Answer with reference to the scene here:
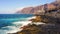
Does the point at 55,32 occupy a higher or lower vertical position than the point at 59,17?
lower

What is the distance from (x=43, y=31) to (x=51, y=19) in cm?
280

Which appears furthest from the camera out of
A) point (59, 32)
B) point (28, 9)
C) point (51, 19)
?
point (28, 9)

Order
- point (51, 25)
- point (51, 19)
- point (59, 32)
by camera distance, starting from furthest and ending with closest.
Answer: point (51, 19) → point (51, 25) → point (59, 32)

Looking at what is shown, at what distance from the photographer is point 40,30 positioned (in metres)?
16.8

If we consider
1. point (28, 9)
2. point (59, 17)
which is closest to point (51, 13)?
point (59, 17)

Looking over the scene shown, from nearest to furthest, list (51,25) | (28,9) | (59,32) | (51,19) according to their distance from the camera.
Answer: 1. (59,32)
2. (51,25)
3. (51,19)
4. (28,9)

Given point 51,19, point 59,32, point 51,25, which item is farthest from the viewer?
point 51,19

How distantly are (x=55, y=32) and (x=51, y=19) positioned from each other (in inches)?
123

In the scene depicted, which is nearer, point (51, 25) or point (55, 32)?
point (55, 32)

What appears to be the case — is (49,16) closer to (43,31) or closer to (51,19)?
(51,19)

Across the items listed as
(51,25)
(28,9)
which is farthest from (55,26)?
(28,9)

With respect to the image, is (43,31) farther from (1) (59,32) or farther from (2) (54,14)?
(2) (54,14)

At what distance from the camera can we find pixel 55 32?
15891mm

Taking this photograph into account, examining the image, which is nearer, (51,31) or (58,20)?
(51,31)
